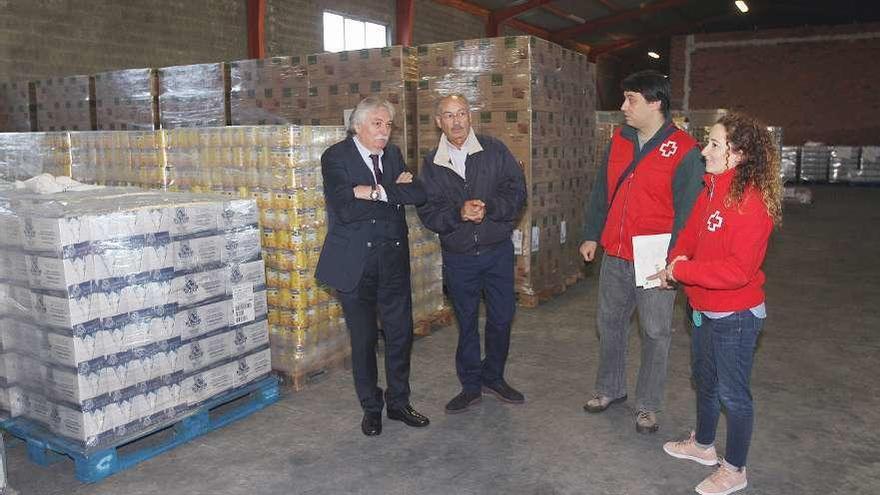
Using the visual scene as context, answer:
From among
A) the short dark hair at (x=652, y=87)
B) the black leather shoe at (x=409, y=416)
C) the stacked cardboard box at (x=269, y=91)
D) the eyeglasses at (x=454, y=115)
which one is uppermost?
the stacked cardboard box at (x=269, y=91)

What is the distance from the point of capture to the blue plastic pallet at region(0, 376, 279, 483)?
3.63 metres

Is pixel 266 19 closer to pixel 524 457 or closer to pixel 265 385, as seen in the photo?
pixel 265 385

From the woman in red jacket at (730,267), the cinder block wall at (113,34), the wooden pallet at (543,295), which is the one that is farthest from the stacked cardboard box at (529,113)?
the cinder block wall at (113,34)

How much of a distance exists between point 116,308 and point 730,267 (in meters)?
3.11

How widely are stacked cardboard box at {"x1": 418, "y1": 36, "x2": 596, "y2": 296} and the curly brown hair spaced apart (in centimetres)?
385

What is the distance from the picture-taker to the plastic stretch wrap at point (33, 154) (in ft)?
20.8

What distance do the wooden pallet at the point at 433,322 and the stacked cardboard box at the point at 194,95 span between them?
383cm

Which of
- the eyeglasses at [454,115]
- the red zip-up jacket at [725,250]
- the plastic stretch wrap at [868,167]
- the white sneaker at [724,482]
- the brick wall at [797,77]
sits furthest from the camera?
the brick wall at [797,77]

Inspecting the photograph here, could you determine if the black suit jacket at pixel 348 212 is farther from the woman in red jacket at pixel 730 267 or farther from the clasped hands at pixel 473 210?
the woman in red jacket at pixel 730 267

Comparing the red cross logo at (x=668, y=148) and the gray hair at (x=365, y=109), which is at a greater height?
the gray hair at (x=365, y=109)

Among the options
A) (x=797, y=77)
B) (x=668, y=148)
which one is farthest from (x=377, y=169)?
(x=797, y=77)

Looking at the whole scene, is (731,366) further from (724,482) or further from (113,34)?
(113,34)

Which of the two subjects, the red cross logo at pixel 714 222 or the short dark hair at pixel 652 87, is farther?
the short dark hair at pixel 652 87

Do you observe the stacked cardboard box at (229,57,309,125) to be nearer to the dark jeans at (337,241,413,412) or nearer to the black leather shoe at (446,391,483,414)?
the dark jeans at (337,241,413,412)
